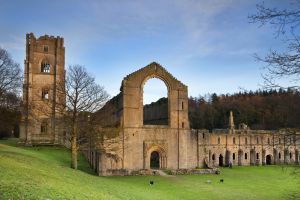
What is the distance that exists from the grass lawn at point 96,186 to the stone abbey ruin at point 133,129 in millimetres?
4026

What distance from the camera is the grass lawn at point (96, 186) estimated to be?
13.1m

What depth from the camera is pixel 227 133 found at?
5588 cm

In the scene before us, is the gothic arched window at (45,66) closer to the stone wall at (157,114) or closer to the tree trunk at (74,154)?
the stone wall at (157,114)

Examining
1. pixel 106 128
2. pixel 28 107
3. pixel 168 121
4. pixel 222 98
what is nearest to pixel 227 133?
pixel 168 121

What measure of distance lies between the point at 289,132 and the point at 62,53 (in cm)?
4877

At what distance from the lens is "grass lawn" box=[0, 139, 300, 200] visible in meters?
13.1

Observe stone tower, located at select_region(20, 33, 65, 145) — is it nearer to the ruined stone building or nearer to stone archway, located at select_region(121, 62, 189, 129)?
the ruined stone building

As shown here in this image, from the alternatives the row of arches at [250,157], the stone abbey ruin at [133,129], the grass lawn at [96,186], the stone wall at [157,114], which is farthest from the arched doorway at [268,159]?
the grass lawn at [96,186]

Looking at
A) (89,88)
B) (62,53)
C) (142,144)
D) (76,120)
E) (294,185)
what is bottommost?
(294,185)

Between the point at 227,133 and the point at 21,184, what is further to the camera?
the point at 227,133

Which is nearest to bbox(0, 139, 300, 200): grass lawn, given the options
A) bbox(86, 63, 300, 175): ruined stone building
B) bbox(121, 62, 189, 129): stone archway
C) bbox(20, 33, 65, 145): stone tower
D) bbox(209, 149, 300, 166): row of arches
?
bbox(86, 63, 300, 175): ruined stone building

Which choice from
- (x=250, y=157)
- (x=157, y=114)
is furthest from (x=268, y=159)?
(x=157, y=114)

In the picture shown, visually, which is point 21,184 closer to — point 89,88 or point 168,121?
point 89,88

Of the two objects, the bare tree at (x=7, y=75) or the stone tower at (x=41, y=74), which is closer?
the bare tree at (x=7, y=75)
